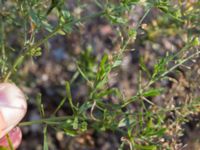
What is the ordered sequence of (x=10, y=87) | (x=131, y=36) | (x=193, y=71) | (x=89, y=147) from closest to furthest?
1. (x=131, y=36)
2. (x=10, y=87)
3. (x=193, y=71)
4. (x=89, y=147)

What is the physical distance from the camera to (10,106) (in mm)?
1600

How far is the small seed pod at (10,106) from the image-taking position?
1538 mm

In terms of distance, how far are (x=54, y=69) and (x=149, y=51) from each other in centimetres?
58

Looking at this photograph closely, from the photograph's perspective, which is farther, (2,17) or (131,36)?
(2,17)

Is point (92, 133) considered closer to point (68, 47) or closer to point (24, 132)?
point (24, 132)

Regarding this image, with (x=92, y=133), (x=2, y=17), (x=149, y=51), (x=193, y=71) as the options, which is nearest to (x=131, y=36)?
(x=193, y=71)

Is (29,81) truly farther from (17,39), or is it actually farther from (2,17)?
(2,17)

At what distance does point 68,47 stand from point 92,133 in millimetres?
588

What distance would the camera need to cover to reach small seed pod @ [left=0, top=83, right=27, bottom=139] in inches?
60.6

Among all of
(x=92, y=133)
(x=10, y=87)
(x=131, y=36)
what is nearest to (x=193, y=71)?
(x=131, y=36)

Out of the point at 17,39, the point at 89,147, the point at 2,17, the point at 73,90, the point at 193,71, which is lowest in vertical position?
the point at 89,147

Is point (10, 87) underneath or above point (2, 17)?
underneath

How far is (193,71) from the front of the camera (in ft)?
5.37

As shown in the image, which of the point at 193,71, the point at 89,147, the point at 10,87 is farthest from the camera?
the point at 89,147
